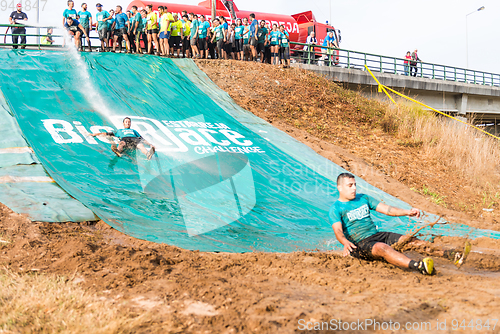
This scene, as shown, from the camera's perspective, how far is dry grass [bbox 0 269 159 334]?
2713 millimetres

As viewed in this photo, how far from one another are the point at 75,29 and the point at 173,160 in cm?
884

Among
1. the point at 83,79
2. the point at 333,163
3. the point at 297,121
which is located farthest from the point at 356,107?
the point at 83,79

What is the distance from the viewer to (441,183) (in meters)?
11.8

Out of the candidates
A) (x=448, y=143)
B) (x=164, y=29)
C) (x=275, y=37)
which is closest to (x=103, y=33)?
(x=164, y=29)

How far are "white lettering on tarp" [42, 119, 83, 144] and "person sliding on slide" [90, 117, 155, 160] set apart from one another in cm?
46

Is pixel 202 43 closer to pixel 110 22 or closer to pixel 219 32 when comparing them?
pixel 219 32

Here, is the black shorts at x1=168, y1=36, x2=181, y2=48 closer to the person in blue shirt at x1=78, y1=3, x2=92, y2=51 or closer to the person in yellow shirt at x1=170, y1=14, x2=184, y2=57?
the person in yellow shirt at x1=170, y1=14, x2=184, y2=57

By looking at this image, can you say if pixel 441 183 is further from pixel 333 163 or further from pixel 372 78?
pixel 372 78

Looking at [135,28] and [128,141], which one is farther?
[135,28]

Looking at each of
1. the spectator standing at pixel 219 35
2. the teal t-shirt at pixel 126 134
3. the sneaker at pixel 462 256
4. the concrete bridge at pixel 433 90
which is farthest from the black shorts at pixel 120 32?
the sneaker at pixel 462 256

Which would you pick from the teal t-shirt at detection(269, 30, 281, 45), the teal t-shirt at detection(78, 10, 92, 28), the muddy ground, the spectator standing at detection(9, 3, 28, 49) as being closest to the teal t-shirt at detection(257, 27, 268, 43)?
the teal t-shirt at detection(269, 30, 281, 45)

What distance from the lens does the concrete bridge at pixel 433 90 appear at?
19875 millimetres

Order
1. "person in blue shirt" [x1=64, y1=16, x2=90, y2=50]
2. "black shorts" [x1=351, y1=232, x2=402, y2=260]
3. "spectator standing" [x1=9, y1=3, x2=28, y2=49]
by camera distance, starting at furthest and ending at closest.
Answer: "spectator standing" [x1=9, y1=3, x2=28, y2=49]
"person in blue shirt" [x1=64, y1=16, x2=90, y2=50]
"black shorts" [x1=351, y1=232, x2=402, y2=260]

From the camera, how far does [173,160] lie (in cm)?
958
